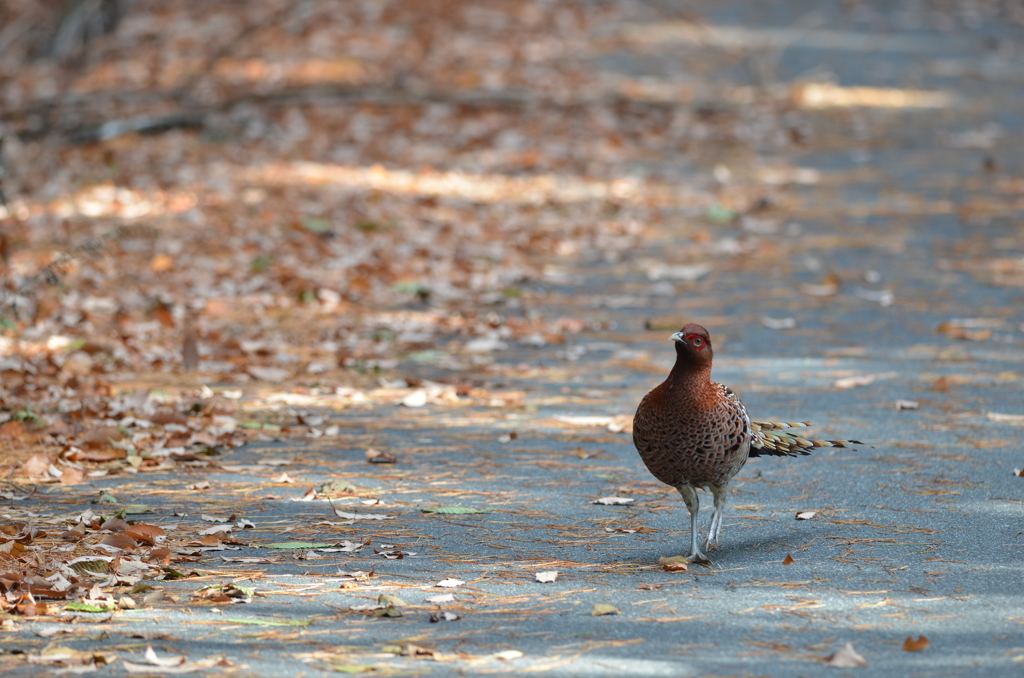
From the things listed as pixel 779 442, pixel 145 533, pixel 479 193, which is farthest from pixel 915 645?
pixel 479 193

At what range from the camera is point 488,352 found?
26.3ft

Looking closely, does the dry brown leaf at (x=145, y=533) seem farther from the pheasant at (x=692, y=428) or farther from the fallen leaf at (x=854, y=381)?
the fallen leaf at (x=854, y=381)

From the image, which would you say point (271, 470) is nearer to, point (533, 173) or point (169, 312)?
point (169, 312)

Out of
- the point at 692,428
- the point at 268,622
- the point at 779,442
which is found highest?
the point at 692,428

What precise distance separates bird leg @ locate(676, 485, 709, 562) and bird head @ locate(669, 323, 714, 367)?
50 centimetres

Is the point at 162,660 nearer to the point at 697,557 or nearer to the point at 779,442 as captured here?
the point at 697,557

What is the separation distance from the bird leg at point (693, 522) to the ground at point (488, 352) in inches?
3.4

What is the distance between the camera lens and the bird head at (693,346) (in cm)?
450

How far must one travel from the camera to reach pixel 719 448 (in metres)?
4.49

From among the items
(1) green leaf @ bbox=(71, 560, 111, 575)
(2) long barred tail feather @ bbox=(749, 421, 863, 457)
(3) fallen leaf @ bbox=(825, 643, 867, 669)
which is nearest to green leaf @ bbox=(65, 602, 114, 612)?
(1) green leaf @ bbox=(71, 560, 111, 575)

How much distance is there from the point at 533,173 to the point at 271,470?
8.34 m

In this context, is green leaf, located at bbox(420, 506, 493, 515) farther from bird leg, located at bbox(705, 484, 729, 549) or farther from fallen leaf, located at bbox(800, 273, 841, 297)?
fallen leaf, located at bbox(800, 273, 841, 297)

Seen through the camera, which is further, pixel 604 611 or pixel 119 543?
pixel 119 543

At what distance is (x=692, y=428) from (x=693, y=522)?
0.38m
